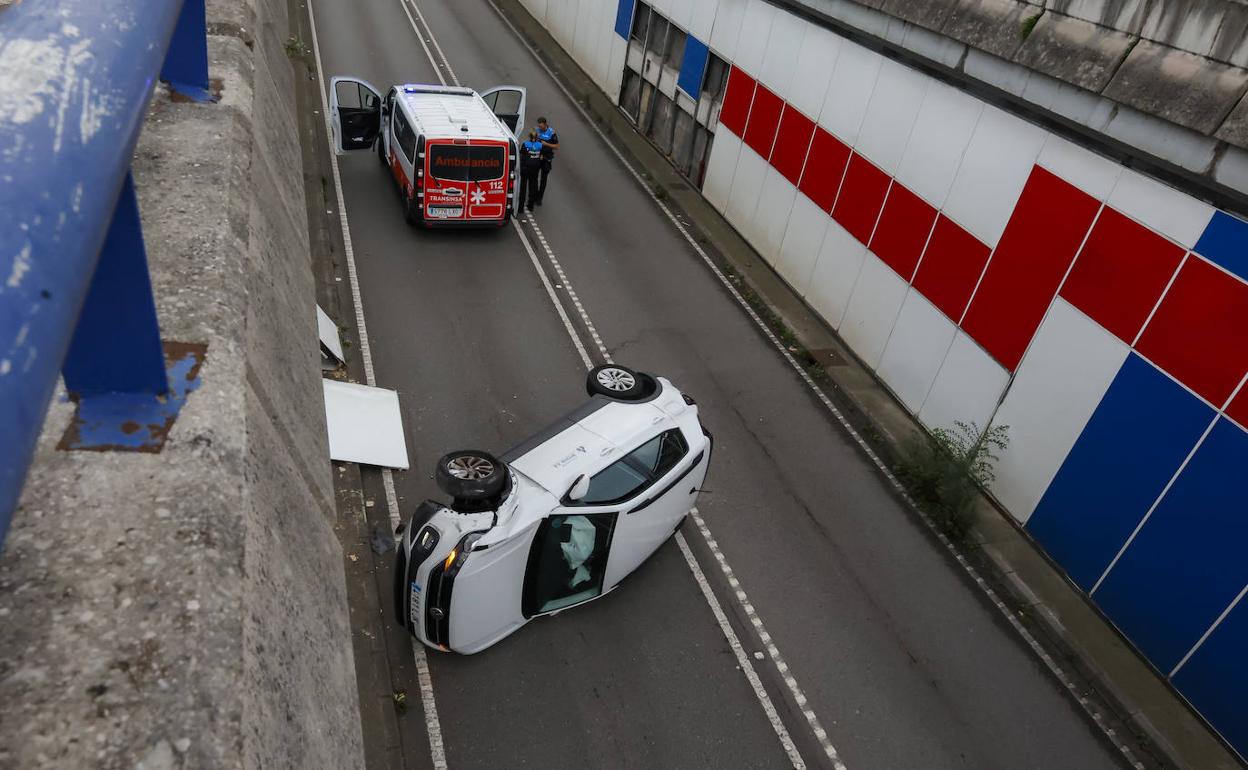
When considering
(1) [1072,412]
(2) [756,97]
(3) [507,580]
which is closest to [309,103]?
(2) [756,97]

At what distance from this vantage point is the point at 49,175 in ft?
5.53

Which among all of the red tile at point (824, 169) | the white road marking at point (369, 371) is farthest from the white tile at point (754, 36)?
the white road marking at point (369, 371)

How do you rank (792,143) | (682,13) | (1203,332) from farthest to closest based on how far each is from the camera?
(682,13)
(792,143)
(1203,332)

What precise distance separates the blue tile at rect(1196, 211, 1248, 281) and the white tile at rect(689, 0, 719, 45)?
12452 mm

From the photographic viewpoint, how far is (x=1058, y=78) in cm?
1038

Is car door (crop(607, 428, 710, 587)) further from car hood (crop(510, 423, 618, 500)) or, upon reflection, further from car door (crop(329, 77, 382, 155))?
car door (crop(329, 77, 382, 155))

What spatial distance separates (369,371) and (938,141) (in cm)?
941

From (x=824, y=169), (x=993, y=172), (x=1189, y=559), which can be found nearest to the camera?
(x=1189, y=559)

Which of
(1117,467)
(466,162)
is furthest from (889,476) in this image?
(466,162)

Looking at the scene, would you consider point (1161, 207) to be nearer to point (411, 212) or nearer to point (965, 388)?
point (965, 388)

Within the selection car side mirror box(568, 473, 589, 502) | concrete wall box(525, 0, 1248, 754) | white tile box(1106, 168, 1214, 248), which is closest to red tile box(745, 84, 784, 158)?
concrete wall box(525, 0, 1248, 754)

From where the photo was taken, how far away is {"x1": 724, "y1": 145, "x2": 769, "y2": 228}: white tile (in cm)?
1719

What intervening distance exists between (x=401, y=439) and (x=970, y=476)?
7940 mm

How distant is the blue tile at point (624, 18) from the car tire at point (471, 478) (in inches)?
732
